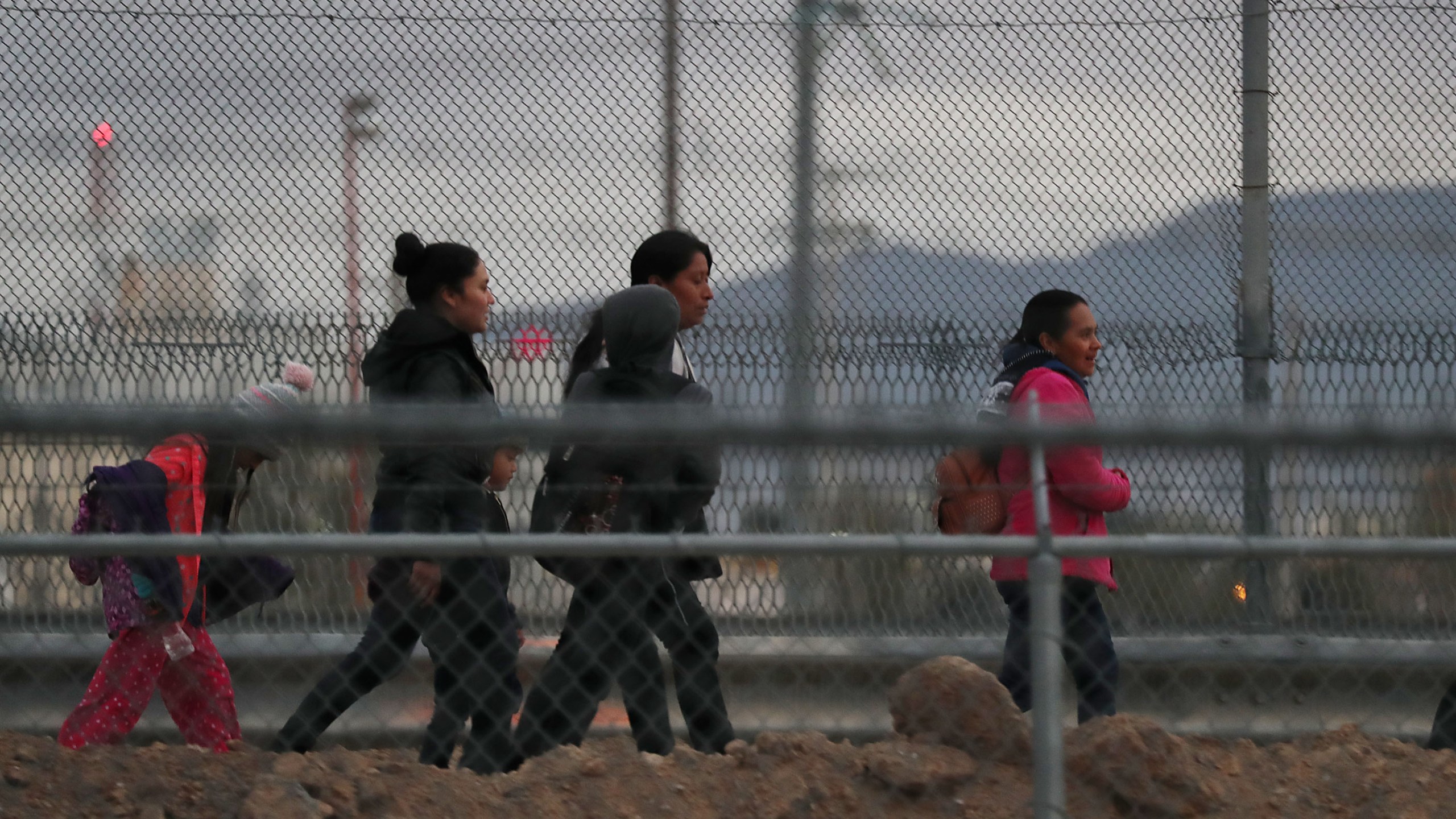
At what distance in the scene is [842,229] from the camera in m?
4.92

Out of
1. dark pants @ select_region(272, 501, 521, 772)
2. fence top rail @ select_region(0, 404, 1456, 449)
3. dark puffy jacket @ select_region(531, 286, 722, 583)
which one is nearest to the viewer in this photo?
fence top rail @ select_region(0, 404, 1456, 449)

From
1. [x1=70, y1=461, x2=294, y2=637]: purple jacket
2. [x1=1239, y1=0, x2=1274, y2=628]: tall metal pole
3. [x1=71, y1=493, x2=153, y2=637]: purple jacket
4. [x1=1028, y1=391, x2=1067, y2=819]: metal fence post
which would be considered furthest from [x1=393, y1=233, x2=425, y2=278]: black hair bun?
[x1=1239, y1=0, x2=1274, y2=628]: tall metal pole

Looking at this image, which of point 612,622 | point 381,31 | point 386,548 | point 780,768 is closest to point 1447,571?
point 780,768

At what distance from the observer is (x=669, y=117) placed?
5012 millimetres

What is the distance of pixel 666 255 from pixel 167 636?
1535mm

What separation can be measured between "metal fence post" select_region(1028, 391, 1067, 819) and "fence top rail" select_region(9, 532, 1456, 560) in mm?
43

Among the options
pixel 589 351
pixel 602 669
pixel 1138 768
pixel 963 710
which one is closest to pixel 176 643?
pixel 602 669

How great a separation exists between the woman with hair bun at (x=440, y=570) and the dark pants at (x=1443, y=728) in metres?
2.02

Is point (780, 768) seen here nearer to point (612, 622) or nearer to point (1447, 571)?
point (612, 622)

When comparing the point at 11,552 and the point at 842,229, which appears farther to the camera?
the point at 842,229

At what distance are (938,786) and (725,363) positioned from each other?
6.75ft

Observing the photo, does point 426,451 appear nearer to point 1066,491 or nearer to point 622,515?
point 622,515

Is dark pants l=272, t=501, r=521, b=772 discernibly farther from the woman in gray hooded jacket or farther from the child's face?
the child's face

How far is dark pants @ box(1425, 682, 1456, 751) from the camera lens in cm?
354
